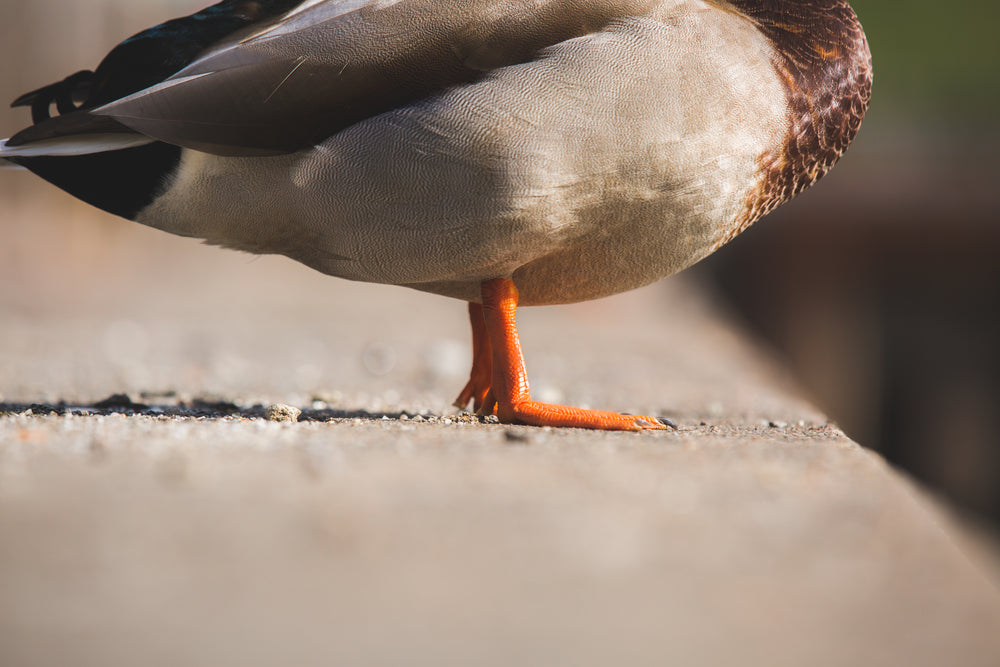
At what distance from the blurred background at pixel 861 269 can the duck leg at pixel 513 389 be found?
6137 millimetres

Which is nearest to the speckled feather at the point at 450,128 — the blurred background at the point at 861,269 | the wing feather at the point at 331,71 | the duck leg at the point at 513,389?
the wing feather at the point at 331,71

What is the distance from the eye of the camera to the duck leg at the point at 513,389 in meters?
3.09

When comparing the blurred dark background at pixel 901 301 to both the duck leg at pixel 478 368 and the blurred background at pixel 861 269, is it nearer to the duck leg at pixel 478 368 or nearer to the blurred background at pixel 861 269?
the blurred background at pixel 861 269

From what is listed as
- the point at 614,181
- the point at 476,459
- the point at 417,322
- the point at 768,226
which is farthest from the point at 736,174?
the point at 768,226

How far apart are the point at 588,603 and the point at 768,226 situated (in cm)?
1231

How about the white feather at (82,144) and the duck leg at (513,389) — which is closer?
the white feather at (82,144)

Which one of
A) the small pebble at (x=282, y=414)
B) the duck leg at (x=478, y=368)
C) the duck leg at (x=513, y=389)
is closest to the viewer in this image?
the duck leg at (x=513, y=389)

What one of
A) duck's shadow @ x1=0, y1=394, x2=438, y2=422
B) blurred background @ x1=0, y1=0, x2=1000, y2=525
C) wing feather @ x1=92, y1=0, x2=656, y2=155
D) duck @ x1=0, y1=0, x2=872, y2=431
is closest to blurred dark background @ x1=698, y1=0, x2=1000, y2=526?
blurred background @ x1=0, y1=0, x2=1000, y2=525

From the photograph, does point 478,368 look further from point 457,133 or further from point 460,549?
point 460,549

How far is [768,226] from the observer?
13.3 metres

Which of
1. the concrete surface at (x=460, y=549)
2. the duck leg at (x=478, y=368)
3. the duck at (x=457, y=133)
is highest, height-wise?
the duck at (x=457, y=133)

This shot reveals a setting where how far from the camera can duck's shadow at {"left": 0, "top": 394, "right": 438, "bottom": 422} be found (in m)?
3.31

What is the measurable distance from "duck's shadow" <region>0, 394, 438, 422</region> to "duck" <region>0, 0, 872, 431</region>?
24.5 inches

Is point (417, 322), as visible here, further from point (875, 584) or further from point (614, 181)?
point (875, 584)
